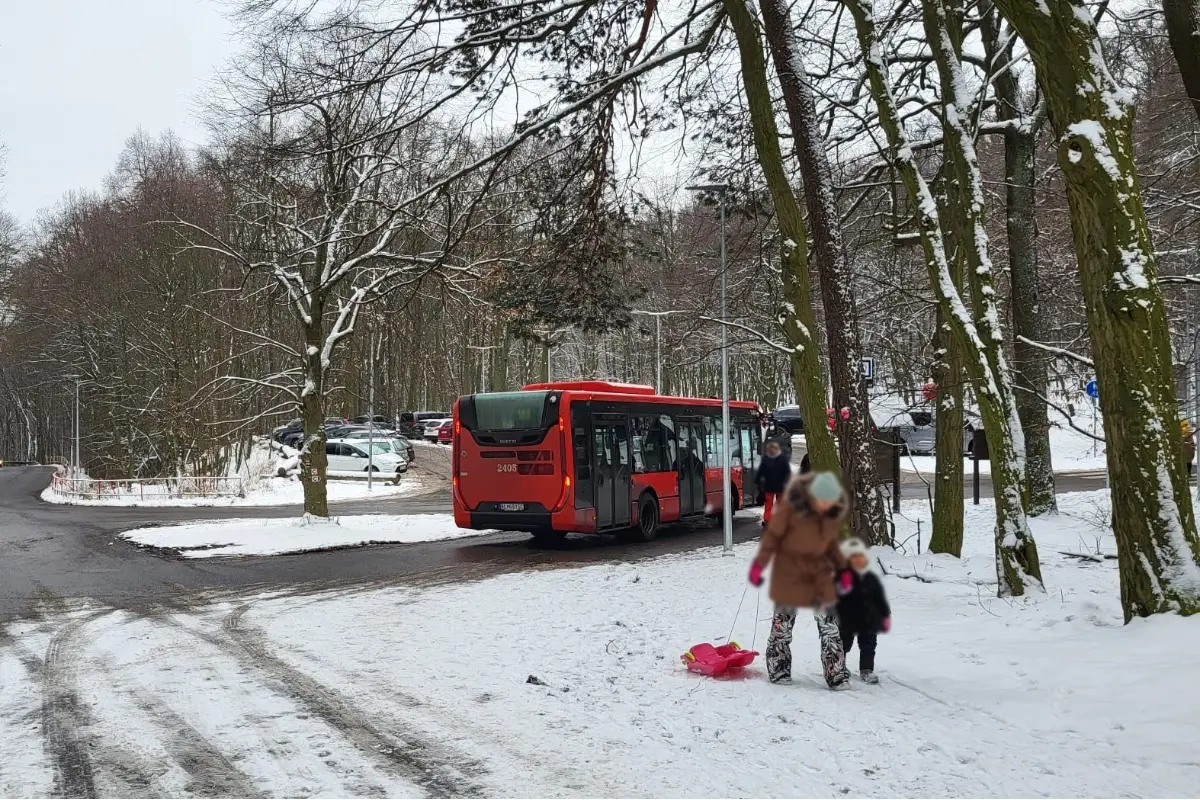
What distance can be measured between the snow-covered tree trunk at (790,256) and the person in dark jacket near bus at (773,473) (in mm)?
1003

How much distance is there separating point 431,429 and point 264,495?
22.8 meters

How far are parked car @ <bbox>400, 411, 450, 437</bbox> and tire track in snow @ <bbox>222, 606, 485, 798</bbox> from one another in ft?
184

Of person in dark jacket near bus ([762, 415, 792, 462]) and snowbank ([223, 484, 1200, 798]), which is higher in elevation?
person in dark jacket near bus ([762, 415, 792, 462])

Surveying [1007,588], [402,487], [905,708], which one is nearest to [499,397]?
[1007,588]

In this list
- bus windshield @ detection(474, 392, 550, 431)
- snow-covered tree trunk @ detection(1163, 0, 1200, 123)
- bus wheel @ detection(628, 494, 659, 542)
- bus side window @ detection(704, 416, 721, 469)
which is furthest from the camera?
bus wheel @ detection(628, 494, 659, 542)

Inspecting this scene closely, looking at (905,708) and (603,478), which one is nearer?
(905,708)

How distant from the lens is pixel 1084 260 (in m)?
7.72

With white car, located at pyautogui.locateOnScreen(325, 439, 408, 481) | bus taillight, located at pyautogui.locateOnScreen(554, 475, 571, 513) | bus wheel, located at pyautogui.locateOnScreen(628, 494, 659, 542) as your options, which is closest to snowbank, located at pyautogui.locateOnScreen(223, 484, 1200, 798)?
bus taillight, located at pyautogui.locateOnScreen(554, 475, 571, 513)

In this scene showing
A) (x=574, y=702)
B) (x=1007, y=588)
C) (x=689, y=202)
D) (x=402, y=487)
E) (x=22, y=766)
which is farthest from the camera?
(x=402, y=487)

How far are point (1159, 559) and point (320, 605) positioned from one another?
412 inches

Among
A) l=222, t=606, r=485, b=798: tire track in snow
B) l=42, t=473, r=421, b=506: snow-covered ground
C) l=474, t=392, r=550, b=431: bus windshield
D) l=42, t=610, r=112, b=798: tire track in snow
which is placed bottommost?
l=222, t=606, r=485, b=798: tire track in snow

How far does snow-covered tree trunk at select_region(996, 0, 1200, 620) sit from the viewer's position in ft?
24.2

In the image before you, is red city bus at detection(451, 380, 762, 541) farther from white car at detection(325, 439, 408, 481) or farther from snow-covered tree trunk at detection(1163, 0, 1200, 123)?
white car at detection(325, 439, 408, 481)

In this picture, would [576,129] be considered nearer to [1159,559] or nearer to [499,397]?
[499,397]
